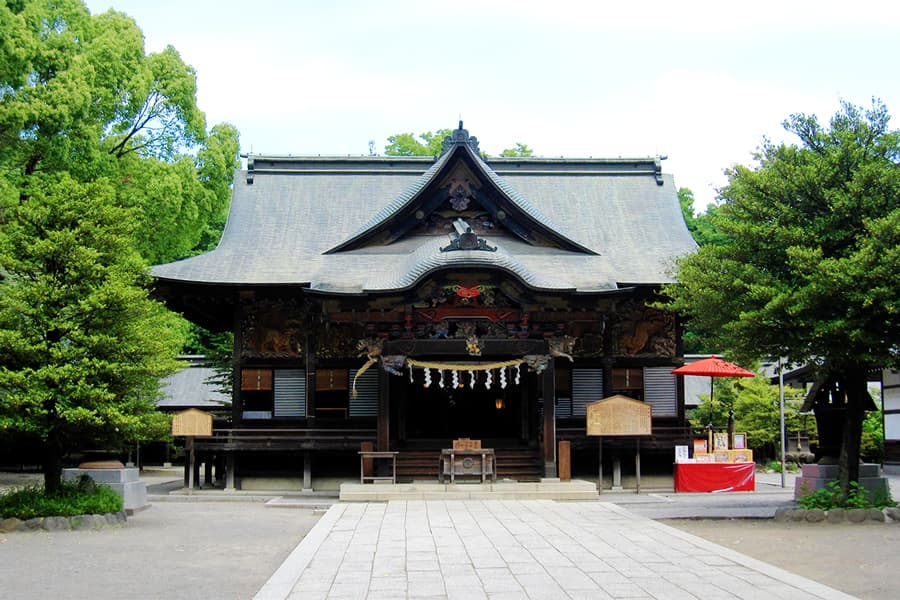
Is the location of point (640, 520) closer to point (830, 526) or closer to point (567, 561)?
A: point (830, 526)

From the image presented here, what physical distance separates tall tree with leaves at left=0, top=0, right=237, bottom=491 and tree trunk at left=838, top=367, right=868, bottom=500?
39.2 feet

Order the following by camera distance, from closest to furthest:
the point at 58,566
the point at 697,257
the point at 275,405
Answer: the point at 58,566 → the point at 697,257 → the point at 275,405

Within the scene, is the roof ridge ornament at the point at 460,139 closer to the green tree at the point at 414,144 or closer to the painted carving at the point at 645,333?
the painted carving at the point at 645,333

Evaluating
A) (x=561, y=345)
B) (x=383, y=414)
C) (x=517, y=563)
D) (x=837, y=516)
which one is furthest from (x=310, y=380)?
(x=517, y=563)

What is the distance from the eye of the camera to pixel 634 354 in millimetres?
25344

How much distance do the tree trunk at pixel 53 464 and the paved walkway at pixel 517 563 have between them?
4.54 m

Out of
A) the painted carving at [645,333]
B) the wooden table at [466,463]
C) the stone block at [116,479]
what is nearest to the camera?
the stone block at [116,479]

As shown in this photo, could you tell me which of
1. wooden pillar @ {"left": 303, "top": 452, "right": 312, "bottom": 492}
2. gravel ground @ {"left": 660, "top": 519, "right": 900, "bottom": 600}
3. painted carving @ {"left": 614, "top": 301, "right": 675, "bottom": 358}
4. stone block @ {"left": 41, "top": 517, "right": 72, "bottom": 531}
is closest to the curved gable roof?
painted carving @ {"left": 614, "top": 301, "right": 675, "bottom": 358}

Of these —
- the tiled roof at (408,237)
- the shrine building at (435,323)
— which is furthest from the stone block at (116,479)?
the tiled roof at (408,237)

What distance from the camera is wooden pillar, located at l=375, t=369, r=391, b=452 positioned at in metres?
22.8

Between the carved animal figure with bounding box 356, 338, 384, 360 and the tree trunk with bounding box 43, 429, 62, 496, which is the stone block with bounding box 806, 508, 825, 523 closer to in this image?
the carved animal figure with bounding box 356, 338, 384, 360

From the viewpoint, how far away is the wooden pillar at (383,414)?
22766 millimetres

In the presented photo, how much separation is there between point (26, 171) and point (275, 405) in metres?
12.2

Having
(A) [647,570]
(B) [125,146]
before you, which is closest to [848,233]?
(A) [647,570]
